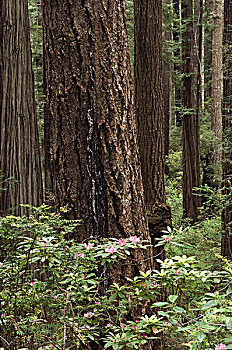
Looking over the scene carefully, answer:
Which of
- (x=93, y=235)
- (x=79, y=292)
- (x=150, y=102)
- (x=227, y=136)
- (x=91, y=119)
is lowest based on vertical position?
(x=79, y=292)

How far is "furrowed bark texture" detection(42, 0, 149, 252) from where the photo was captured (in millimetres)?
2629

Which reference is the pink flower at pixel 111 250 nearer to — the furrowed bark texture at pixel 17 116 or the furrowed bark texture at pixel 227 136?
the furrowed bark texture at pixel 17 116

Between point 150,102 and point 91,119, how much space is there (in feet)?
10.4

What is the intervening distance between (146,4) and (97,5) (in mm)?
3508

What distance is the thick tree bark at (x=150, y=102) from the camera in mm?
5410

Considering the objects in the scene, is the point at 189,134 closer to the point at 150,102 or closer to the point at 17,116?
the point at 150,102

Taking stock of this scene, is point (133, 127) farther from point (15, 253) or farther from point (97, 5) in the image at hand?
point (15, 253)

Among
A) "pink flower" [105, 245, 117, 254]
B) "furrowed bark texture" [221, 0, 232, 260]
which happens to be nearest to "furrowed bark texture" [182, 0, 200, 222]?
"furrowed bark texture" [221, 0, 232, 260]

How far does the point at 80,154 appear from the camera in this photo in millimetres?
2652

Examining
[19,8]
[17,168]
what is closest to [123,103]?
[17,168]

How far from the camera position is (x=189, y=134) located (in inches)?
452

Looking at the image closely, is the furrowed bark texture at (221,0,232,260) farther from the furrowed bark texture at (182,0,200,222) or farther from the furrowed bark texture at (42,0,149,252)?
the furrowed bark texture at (182,0,200,222)

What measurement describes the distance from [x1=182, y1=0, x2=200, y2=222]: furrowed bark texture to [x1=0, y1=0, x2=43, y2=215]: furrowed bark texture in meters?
7.32

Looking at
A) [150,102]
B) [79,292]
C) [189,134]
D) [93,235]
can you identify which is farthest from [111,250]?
[189,134]
